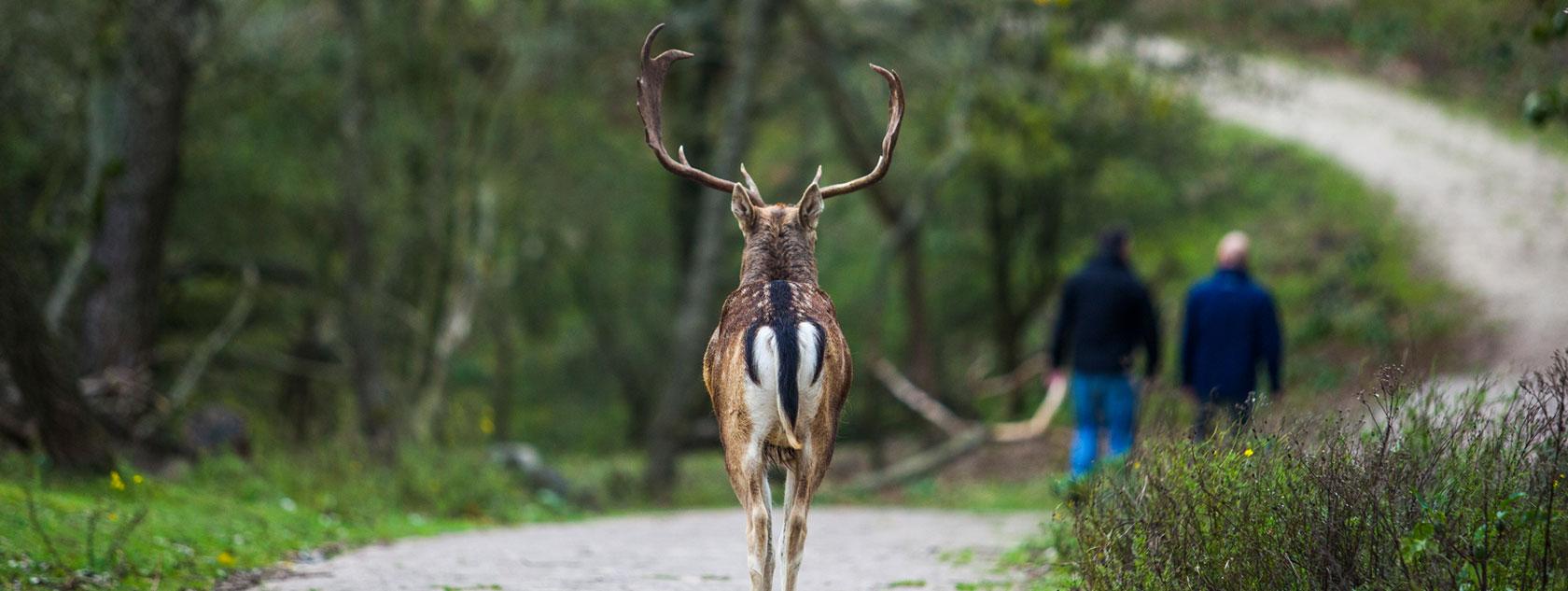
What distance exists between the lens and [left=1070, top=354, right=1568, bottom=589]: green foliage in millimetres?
5934

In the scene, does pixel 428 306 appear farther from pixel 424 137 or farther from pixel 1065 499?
pixel 1065 499

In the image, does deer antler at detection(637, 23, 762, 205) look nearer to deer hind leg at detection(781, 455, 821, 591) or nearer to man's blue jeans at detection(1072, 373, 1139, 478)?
deer hind leg at detection(781, 455, 821, 591)

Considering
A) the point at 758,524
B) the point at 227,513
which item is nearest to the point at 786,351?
the point at 758,524

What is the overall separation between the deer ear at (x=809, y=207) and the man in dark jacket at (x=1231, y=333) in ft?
17.8

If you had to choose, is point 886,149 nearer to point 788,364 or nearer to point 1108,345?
point 788,364

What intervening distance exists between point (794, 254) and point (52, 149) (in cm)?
1335

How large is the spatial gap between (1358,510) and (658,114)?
442 centimetres

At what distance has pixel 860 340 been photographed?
97.8ft

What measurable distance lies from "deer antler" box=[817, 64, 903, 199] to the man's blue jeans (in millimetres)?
4743

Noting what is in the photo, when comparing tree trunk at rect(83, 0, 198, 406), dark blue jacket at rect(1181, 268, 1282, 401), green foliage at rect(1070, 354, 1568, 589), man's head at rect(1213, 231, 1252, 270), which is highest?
tree trunk at rect(83, 0, 198, 406)

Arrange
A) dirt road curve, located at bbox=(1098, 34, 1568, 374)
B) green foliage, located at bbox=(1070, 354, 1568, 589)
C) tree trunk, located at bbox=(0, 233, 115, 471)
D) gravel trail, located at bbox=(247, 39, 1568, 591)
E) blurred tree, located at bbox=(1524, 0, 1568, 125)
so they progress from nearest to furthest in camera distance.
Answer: green foliage, located at bbox=(1070, 354, 1568, 589) → blurred tree, located at bbox=(1524, 0, 1568, 125) → gravel trail, located at bbox=(247, 39, 1568, 591) → tree trunk, located at bbox=(0, 233, 115, 471) → dirt road curve, located at bbox=(1098, 34, 1568, 374)

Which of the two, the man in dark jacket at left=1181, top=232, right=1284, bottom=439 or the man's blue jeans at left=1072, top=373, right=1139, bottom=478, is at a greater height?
the man in dark jacket at left=1181, top=232, right=1284, bottom=439

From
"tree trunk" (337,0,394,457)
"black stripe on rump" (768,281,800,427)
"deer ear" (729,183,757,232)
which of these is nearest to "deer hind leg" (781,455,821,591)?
"black stripe on rump" (768,281,800,427)

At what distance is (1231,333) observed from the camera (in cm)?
1257
